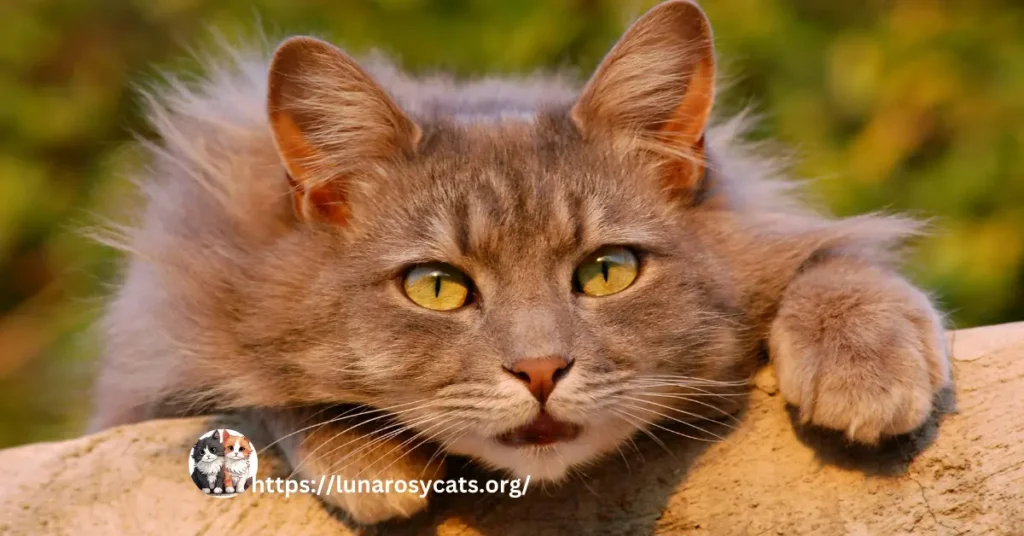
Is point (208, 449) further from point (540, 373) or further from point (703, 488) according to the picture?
point (703, 488)

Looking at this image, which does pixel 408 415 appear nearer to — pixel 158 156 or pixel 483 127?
pixel 483 127

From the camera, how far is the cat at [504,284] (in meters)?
1.51

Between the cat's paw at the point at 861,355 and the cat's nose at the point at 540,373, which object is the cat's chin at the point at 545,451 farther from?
the cat's paw at the point at 861,355

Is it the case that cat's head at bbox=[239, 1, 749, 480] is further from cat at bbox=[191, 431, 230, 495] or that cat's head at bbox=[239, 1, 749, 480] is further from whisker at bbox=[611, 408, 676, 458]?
cat at bbox=[191, 431, 230, 495]

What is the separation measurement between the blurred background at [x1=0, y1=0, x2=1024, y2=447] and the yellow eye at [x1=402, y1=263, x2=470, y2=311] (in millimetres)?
1133

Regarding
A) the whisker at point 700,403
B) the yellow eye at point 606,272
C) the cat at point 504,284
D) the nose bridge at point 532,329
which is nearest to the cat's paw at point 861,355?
the cat at point 504,284

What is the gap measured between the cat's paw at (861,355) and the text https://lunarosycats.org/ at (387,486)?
1.47ft

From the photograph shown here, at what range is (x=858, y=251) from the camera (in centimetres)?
185

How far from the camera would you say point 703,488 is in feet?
5.15

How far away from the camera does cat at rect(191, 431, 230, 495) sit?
166 cm

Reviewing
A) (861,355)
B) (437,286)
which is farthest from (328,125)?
(861,355)

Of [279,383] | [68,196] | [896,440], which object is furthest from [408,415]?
[68,196]

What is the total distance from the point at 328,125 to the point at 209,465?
0.60m

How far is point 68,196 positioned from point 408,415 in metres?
2.65
